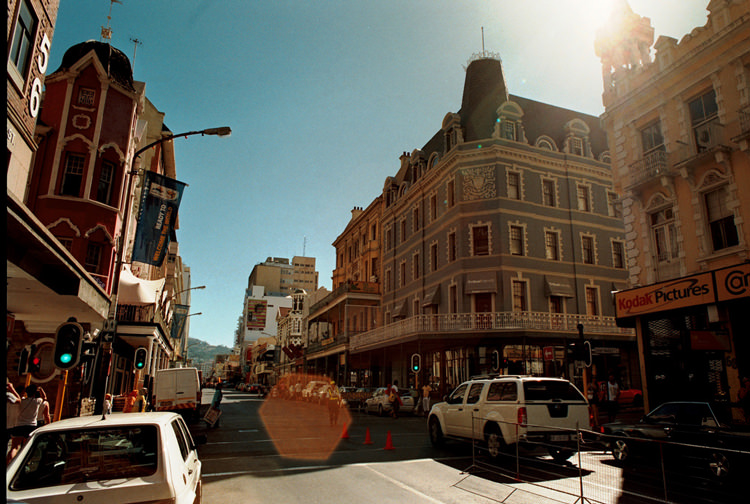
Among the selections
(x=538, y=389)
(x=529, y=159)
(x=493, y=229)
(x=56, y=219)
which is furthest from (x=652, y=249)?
(x=56, y=219)

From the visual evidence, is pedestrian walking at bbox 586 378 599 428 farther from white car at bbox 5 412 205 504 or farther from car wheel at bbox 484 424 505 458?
white car at bbox 5 412 205 504

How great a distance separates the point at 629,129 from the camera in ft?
63.2

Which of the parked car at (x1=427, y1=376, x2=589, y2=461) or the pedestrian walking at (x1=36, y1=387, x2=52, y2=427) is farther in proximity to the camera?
the pedestrian walking at (x1=36, y1=387, x2=52, y2=427)

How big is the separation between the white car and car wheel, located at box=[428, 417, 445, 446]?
944 cm

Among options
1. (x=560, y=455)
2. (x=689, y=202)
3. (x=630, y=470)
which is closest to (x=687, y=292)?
(x=689, y=202)

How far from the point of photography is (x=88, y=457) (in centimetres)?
479

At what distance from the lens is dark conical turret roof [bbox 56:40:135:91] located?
21328 mm

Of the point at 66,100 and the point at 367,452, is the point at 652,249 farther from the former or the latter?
the point at 66,100

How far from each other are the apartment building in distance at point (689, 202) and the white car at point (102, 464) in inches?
571

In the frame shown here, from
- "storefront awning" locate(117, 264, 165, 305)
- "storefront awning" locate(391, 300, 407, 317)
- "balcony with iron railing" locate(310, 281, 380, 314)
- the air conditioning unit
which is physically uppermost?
the air conditioning unit

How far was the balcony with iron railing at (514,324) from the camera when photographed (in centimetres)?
2642

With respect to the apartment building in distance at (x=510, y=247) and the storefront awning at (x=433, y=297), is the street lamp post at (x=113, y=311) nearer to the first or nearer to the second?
the apartment building in distance at (x=510, y=247)

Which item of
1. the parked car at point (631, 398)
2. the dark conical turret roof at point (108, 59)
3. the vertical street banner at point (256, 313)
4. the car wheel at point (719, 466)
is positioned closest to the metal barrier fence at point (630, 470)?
the car wheel at point (719, 466)

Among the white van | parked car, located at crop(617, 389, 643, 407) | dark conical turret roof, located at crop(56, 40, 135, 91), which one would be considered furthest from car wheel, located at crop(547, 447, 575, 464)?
dark conical turret roof, located at crop(56, 40, 135, 91)
